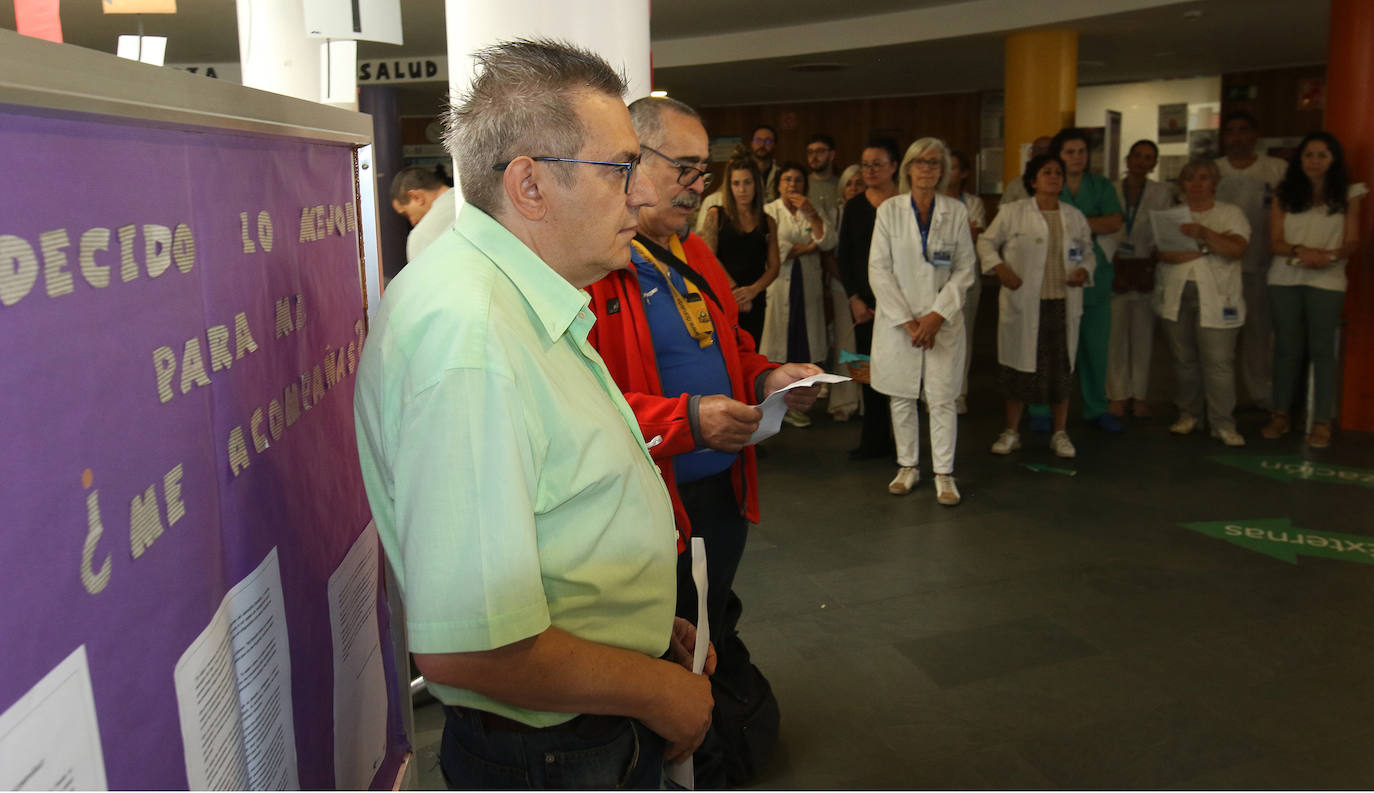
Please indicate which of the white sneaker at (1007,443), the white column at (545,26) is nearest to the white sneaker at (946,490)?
the white sneaker at (1007,443)

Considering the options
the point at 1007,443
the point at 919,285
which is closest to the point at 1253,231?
the point at 1007,443

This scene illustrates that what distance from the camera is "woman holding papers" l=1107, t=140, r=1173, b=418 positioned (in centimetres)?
648

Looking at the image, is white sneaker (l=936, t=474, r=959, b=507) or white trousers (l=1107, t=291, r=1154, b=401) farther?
white trousers (l=1107, t=291, r=1154, b=401)

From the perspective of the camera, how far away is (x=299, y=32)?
165 inches

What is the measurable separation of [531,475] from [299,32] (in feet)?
12.7

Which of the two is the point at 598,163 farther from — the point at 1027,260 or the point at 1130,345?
the point at 1130,345

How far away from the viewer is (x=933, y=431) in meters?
4.92

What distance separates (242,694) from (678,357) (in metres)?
1.33

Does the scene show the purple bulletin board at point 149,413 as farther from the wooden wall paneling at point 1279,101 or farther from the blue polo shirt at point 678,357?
the wooden wall paneling at point 1279,101

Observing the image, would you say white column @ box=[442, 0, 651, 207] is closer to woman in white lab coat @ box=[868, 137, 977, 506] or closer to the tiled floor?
the tiled floor

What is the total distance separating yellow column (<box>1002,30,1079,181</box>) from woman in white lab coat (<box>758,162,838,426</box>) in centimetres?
277

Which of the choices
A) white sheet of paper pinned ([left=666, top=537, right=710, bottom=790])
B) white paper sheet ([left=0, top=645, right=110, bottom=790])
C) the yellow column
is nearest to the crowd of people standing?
the yellow column

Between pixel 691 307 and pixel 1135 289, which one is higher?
pixel 691 307

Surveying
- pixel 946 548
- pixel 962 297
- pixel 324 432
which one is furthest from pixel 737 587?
pixel 324 432
